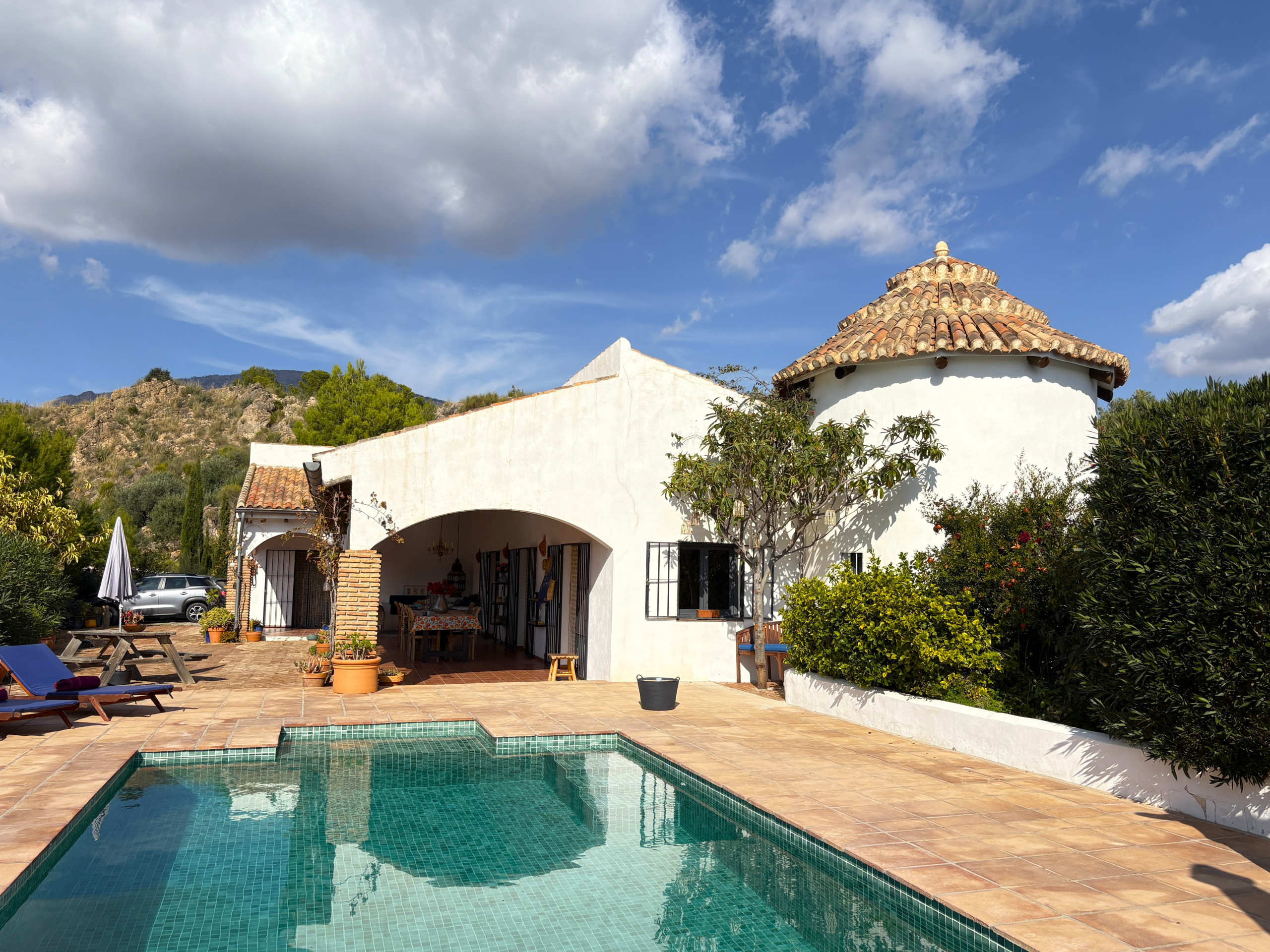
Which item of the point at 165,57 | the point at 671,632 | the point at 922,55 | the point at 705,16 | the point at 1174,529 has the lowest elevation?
the point at 671,632

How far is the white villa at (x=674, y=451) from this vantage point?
1177 centimetres

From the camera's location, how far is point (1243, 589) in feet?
17.8

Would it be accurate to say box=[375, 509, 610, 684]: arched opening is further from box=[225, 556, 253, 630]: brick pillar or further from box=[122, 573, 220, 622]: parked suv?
box=[122, 573, 220, 622]: parked suv

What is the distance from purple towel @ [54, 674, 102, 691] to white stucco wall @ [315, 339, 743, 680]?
371 cm

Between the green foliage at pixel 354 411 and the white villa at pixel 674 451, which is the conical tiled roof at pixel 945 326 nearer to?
the white villa at pixel 674 451

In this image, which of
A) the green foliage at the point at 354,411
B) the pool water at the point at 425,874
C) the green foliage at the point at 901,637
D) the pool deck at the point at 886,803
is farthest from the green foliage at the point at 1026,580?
the green foliage at the point at 354,411

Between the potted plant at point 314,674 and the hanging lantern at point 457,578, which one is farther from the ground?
the hanging lantern at point 457,578

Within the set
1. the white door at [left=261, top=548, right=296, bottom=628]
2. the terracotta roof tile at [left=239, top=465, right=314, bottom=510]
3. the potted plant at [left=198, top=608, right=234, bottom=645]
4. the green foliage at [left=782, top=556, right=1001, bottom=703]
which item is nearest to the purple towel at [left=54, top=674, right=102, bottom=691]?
the green foliage at [left=782, top=556, right=1001, bottom=703]

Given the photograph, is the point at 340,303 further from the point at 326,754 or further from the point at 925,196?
the point at 326,754

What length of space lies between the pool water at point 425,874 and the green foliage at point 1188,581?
112 inches

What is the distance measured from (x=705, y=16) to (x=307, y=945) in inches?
549

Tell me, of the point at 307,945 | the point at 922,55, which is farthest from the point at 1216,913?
the point at 922,55

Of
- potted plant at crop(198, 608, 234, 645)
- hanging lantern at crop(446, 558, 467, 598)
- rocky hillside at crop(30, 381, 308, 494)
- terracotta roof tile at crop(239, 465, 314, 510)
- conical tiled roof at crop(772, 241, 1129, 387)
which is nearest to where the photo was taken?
conical tiled roof at crop(772, 241, 1129, 387)

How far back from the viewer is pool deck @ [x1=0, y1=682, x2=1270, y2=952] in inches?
168
